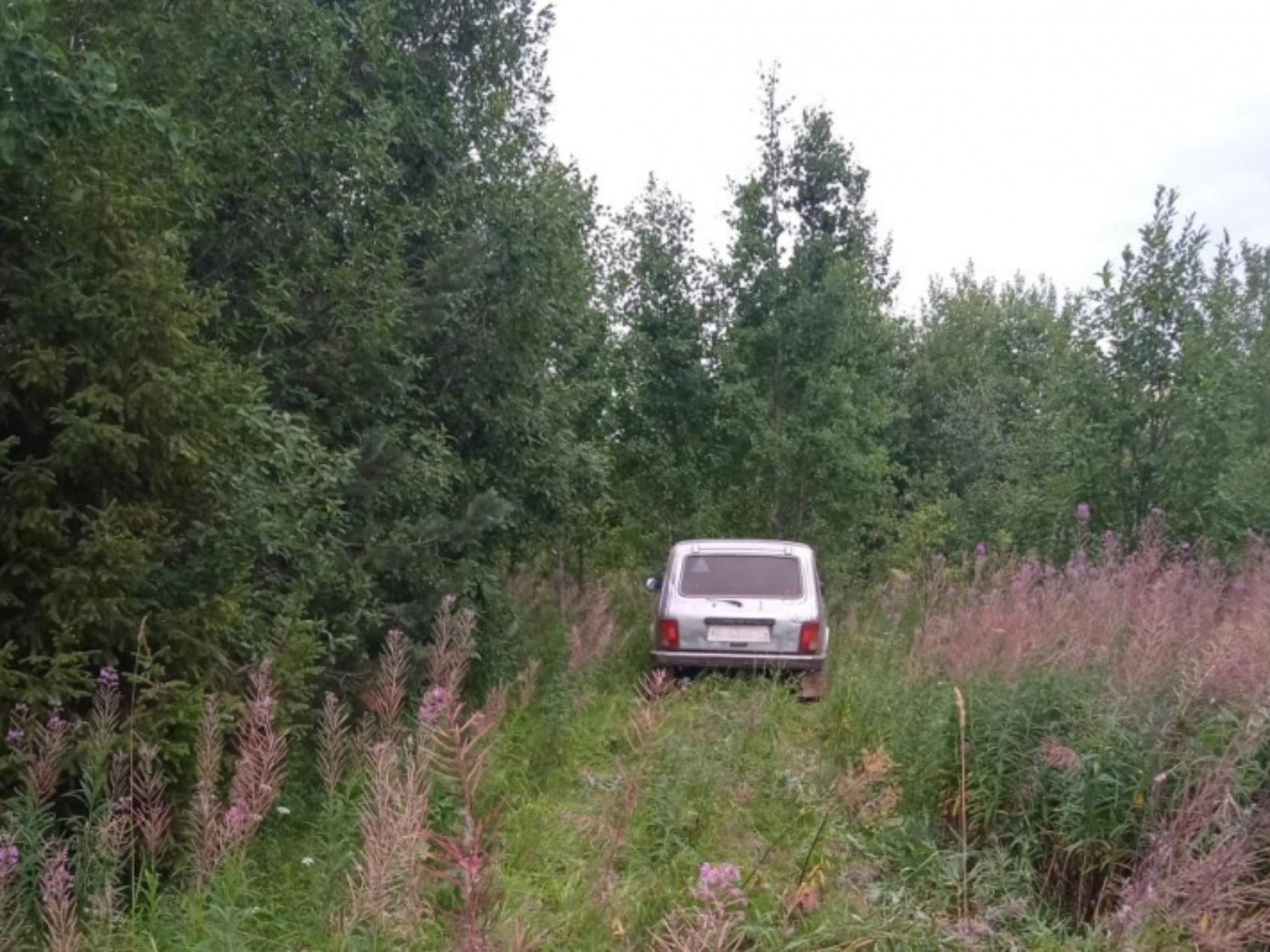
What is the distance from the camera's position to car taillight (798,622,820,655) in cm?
948

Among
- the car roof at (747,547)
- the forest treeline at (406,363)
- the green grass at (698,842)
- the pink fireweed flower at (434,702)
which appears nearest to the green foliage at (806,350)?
the forest treeline at (406,363)

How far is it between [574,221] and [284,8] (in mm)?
4179

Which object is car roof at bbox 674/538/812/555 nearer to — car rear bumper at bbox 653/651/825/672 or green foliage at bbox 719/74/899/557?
car rear bumper at bbox 653/651/825/672

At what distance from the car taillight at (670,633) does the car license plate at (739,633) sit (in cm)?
30

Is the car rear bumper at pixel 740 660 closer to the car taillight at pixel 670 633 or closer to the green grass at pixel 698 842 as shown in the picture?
the car taillight at pixel 670 633

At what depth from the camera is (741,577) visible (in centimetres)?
1009

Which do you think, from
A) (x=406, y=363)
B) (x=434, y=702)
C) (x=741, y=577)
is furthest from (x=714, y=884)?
(x=741, y=577)

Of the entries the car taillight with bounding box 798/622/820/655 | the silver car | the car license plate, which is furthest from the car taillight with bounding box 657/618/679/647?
the car taillight with bounding box 798/622/820/655

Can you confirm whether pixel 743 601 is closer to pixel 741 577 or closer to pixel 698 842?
pixel 741 577

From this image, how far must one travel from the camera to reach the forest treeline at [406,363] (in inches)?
183

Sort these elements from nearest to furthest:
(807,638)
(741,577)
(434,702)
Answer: (434,702), (807,638), (741,577)

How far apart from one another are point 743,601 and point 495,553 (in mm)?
2840

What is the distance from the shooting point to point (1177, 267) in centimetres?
1170

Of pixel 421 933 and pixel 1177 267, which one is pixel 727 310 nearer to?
pixel 1177 267
